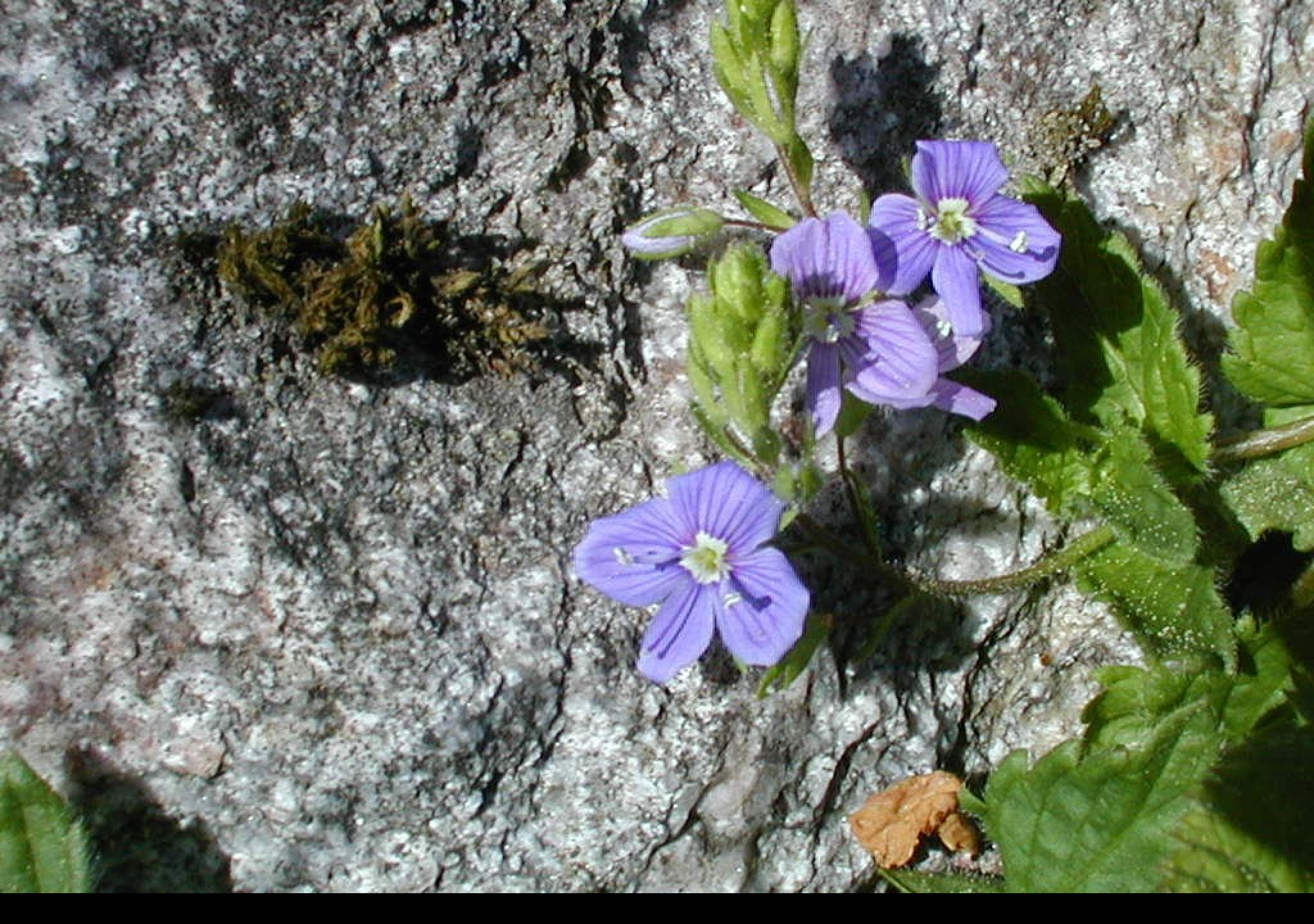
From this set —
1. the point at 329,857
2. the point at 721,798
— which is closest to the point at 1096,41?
the point at 721,798

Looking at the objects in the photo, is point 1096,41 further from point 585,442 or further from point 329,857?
point 329,857

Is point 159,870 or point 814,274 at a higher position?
point 814,274

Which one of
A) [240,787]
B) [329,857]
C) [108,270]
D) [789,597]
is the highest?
[108,270]

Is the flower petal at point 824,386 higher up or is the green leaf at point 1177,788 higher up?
the flower petal at point 824,386

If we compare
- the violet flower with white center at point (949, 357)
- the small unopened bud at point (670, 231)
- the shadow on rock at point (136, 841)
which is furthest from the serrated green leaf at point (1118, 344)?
the shadow on rock at point (136, 841)

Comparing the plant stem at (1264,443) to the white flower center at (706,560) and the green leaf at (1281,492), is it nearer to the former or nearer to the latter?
the green leaf at (1281,492)

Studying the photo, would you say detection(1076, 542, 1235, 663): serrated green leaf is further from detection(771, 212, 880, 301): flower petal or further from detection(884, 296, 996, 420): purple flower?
detection(771, 212, 880, 301): flower petal

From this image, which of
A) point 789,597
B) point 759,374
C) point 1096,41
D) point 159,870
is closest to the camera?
point 759,374

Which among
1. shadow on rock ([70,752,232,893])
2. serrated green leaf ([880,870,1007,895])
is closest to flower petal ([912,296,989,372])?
serrated green leaf ([880,870,1007,895])
